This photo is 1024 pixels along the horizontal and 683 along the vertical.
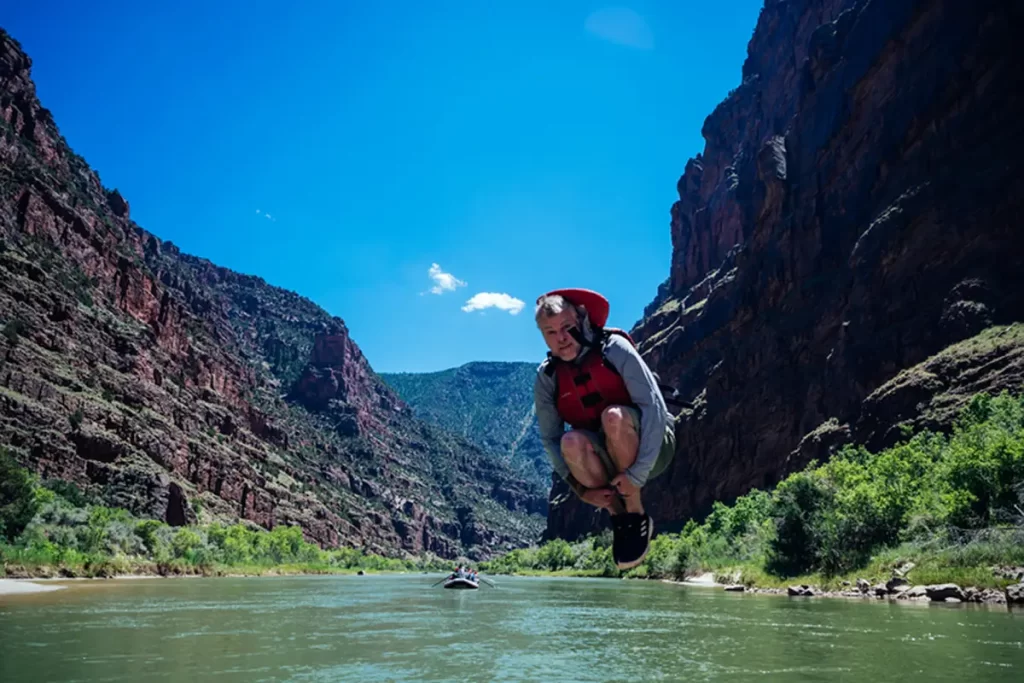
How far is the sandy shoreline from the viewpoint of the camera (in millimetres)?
33194

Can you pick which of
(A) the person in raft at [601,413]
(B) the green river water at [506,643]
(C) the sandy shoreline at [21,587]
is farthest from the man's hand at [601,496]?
(C) the sandy shoreline at [21,587]

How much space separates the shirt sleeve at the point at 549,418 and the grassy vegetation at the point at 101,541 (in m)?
45.5

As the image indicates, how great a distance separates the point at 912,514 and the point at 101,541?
51.7 meters

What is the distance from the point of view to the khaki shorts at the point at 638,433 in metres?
2.82

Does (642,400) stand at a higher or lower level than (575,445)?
higher

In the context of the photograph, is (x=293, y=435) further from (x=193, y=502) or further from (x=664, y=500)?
(x=664, y=500)

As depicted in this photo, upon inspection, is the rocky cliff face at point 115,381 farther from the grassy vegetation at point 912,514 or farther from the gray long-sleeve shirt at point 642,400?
the gray long-sleeve shirt at point 642,400

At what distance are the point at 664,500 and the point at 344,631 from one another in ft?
251

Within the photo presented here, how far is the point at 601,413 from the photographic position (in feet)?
9.61

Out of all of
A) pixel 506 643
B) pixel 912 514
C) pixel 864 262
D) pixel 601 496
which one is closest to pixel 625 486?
pixel 601 496

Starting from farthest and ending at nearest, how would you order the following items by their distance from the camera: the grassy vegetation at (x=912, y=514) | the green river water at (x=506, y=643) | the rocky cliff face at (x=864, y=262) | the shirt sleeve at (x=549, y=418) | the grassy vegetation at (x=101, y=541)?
the rocky cliff face at (x=864, y=262)
the grassy vegetation at (x=101, y=541)
the grassy vegetation at (x=912, y=514)
the green river water at (x=506, y=643)
the shirt sleeve at (x=549, y=418)

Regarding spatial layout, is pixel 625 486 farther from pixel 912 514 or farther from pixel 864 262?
pixel 864 262

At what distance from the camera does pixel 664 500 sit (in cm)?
9700

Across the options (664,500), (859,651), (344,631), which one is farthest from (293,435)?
(859,651)
